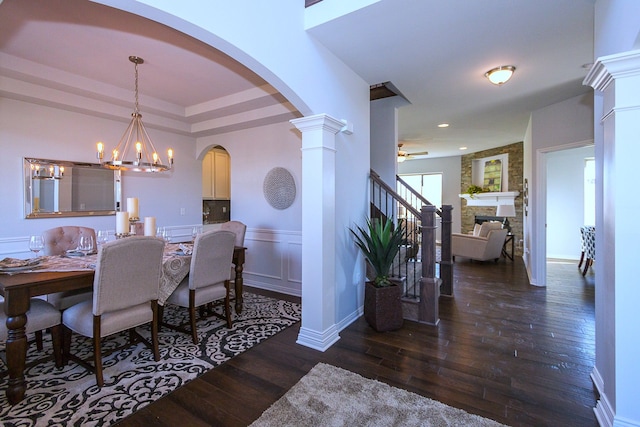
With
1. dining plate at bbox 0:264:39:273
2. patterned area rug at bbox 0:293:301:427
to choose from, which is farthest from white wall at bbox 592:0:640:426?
dining plate at bbox 0:264:39:273

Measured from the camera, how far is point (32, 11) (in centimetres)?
217

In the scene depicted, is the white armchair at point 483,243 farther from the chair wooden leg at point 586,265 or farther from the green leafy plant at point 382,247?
the green leafy plant at point 382,247

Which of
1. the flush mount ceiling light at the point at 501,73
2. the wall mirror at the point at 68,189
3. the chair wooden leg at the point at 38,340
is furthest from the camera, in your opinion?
the wall mirror at the point at 68,189

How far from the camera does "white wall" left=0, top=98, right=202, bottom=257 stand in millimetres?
3271

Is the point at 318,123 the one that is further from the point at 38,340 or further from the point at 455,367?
the point at 38,340

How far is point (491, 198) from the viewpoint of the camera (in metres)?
7.97

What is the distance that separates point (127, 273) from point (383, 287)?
224 centimetres

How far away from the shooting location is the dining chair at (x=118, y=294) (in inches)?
79.7

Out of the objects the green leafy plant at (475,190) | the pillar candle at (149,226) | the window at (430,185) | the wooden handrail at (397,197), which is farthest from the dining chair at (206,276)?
the window at (430,185)

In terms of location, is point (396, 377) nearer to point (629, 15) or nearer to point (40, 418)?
point (40, 418)

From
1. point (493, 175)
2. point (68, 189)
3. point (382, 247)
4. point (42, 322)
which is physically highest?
point (493, 175)

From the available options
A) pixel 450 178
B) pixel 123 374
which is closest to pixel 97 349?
pixel 123 374

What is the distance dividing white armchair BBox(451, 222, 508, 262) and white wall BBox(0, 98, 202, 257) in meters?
5.30

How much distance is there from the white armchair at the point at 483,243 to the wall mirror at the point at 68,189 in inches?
234
